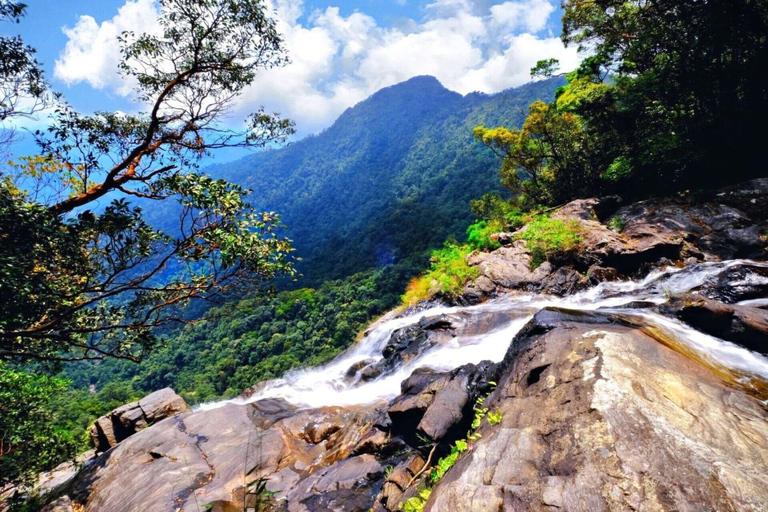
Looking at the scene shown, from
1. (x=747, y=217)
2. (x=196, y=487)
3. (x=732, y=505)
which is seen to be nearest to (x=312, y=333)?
(x=196, y=487)

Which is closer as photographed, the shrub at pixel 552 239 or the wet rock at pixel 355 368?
the wet rock at pixel 355 368

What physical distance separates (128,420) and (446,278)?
13.2m

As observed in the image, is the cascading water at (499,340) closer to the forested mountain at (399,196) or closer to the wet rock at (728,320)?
the wet rock at (728,320)

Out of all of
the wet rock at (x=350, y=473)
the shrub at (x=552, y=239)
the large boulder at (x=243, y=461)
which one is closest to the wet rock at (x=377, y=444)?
the large boulder at (x=243, y=461)

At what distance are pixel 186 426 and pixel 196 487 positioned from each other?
317cm

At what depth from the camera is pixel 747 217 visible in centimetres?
1118

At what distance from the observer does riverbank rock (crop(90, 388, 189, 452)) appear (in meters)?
10.9

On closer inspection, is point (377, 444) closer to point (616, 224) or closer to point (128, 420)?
point (128, 420)

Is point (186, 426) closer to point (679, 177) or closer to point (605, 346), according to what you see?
point (605, 346)

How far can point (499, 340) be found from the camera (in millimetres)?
10133

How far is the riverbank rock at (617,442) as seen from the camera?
99.0 inches

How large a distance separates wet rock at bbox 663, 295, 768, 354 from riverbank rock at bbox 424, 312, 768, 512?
222 centimetres

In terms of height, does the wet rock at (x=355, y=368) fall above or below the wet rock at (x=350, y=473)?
below

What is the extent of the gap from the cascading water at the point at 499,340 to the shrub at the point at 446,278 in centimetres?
112
